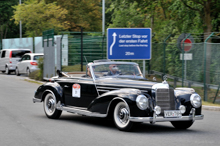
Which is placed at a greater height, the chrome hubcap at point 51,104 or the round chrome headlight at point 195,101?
the round chrome headlight at point 195,101

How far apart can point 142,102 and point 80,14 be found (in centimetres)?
4410

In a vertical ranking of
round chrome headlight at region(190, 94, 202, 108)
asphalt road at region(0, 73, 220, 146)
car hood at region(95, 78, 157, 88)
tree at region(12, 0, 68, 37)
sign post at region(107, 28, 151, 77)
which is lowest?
asphalt road at region(0, 73, 220, 146)

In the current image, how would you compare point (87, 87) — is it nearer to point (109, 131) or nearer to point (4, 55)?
point (109, 131)

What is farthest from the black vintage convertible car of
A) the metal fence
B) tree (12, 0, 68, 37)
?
tree (12, 0, 68, 37)

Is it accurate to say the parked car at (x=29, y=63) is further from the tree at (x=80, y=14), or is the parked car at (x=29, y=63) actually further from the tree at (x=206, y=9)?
the tree at (x=80, y=14)

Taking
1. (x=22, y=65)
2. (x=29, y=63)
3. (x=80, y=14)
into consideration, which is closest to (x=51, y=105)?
(x=29, y=63)

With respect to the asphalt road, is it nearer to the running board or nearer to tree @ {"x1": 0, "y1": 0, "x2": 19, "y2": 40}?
the running board

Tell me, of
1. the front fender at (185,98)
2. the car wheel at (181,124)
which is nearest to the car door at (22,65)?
the car wheel at (181,124)

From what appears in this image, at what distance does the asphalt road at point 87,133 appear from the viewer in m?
8.36

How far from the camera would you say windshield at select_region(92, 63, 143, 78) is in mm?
11031

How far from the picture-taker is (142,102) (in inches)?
366

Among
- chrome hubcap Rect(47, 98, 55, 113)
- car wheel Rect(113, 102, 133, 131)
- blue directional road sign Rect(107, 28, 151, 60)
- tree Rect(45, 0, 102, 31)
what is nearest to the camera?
car wheel Rect(113, 102, 133, 131)

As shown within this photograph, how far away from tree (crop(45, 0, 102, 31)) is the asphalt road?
128ft

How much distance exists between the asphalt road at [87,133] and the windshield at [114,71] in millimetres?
1155
